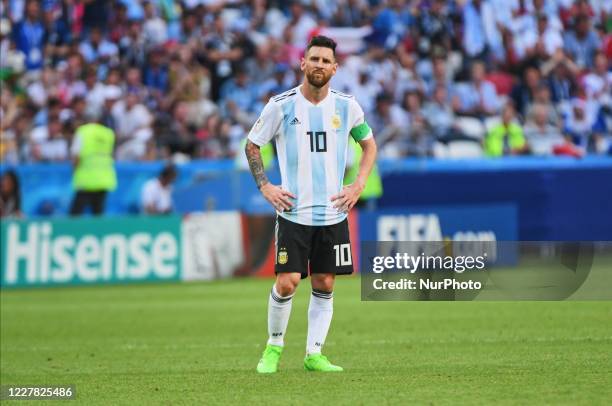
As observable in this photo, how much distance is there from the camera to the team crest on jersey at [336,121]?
29.6 ft

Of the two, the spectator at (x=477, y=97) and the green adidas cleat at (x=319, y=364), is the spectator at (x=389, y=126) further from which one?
the green adidas cleat at (x=319, y=364)

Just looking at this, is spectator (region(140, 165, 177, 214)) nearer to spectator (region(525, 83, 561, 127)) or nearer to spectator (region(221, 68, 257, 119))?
spectator (region(221, 68, 257, 119))

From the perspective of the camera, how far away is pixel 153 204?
70.6 feet

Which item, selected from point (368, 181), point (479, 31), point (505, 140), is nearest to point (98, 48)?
point (368, 181)

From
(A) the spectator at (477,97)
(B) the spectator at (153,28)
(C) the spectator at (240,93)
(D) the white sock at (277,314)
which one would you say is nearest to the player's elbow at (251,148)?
(D) the white sock at (277,314)

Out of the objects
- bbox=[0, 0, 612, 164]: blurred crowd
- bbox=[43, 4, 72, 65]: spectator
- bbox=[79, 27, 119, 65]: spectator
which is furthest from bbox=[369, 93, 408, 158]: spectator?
bbox=[43, 4, 72, 65]: spectator

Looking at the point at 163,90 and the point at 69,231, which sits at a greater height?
the point at 163,90

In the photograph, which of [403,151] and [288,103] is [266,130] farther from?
[403,151]

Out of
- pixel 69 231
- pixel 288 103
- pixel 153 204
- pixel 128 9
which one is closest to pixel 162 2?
pixel 128 9

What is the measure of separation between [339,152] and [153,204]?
1277 centimetres

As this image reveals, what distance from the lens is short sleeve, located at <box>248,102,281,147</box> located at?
897cm

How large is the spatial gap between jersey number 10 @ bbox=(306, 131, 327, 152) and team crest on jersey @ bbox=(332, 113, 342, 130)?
0.28 ft

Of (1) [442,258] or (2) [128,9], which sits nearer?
(1) [442,258]

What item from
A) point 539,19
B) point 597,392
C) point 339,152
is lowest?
point 597,392
